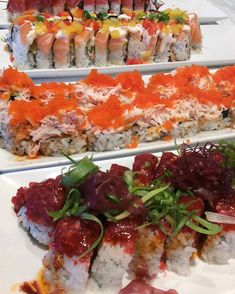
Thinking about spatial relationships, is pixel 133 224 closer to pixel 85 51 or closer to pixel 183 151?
pixel 183 151

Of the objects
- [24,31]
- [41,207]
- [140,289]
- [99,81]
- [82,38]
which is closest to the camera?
[140,289]

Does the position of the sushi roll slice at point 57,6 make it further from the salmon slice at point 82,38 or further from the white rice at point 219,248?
the white rice at point 219,248

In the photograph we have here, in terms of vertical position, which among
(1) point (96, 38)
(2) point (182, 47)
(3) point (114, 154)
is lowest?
(3) point (114, 154)

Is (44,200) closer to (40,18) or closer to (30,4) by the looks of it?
(40,18)

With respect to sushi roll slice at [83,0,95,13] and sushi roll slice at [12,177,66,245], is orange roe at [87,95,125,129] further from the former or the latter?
sushi roll slice at [83,0,95,13]

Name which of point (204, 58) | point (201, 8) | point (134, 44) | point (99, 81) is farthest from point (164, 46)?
point (201, 8)

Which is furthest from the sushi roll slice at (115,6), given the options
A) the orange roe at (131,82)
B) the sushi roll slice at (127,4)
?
the orange roe at (131,82)

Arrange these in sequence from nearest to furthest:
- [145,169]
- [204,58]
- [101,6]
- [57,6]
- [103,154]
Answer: [145,169] → [103,154] → [204,58] → [57,6] → [101,6]

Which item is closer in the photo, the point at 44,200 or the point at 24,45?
the point at 44,200

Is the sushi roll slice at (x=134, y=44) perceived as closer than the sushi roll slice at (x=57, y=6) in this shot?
Yes
